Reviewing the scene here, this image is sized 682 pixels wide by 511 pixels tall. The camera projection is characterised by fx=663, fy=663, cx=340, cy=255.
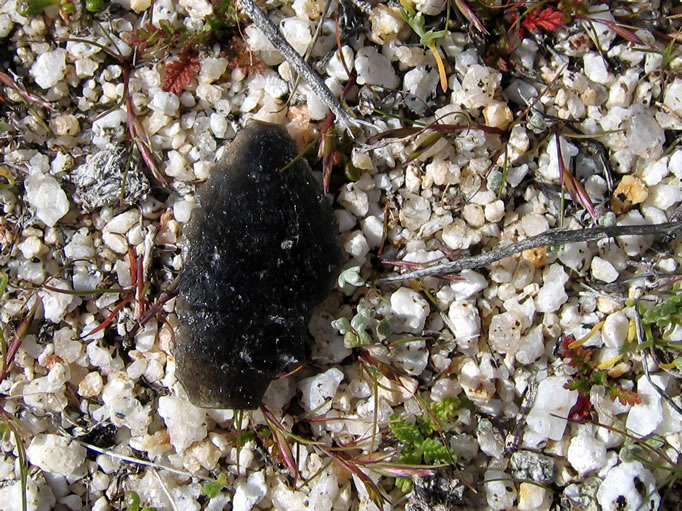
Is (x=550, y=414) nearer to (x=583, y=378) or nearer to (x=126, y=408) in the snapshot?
(x=583, y=378)

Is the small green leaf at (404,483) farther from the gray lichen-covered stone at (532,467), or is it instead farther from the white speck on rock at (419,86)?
the white speck on rock at (419,86)

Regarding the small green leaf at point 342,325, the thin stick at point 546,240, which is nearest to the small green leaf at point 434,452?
the small green leaf at point 342,325

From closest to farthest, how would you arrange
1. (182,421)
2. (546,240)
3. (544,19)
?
(546,240), (182,421), (544,19)

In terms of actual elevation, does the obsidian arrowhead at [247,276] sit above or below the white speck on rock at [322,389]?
above

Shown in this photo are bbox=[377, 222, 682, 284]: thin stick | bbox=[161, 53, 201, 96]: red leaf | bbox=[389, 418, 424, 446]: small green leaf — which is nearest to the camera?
bbox=[377, 222, 682, 284]: thin stick

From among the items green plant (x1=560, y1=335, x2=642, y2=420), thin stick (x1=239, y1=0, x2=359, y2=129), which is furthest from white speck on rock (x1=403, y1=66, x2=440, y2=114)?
green plant (x1=560, y1=335, x2=642, y2=420)

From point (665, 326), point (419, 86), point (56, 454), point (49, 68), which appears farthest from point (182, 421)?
point (665, 326)

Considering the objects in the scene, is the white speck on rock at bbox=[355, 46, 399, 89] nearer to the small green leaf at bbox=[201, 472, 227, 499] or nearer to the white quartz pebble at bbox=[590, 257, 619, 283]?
the white quartz pebble at bbox=[590, 257, 619, 283]
